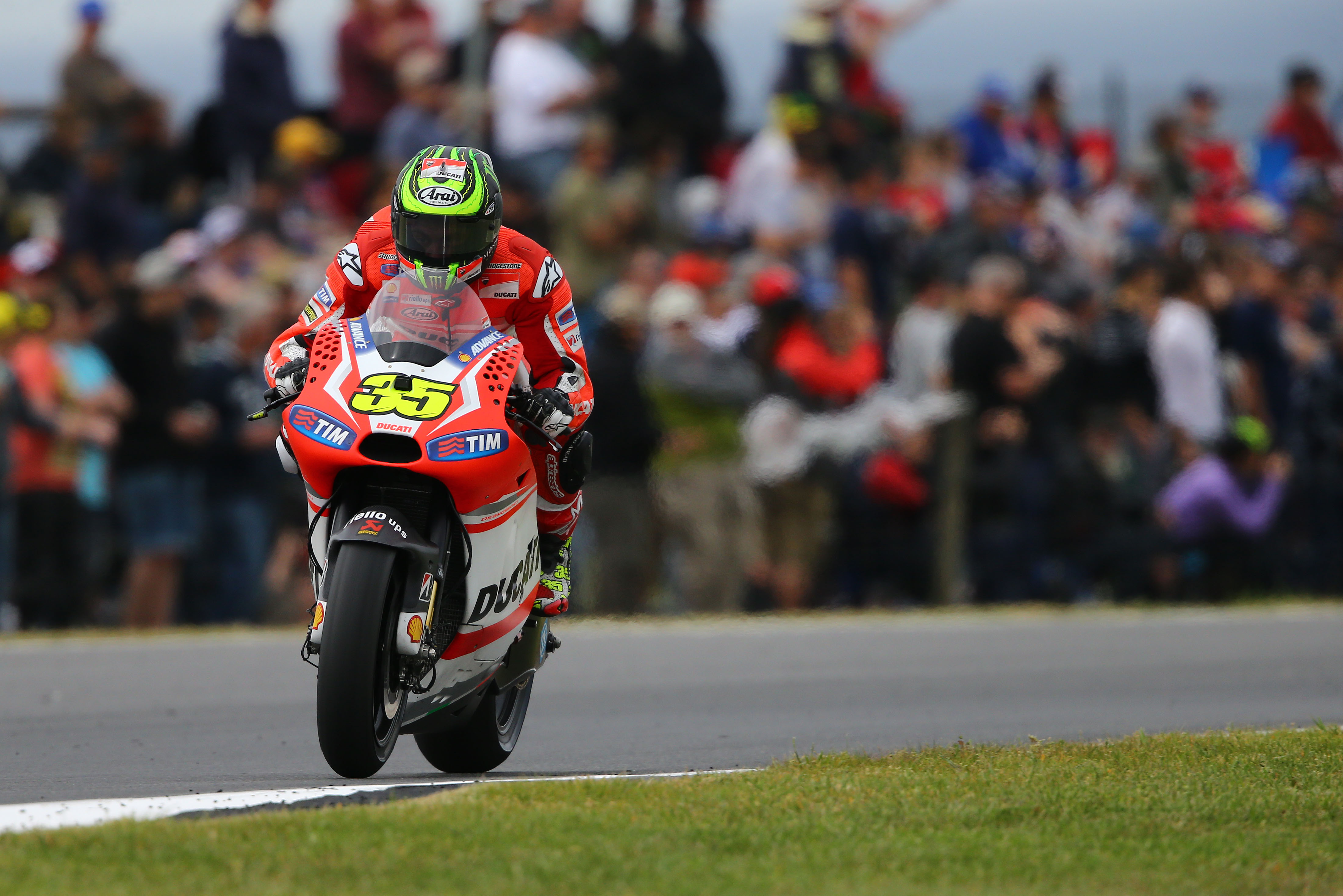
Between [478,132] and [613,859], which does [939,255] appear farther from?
[613,859]

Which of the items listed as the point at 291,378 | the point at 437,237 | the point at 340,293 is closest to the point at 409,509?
the point at 291,378

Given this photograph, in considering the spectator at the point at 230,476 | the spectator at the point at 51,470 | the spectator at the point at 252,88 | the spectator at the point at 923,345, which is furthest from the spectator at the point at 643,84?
the spectator at the point at 51,470

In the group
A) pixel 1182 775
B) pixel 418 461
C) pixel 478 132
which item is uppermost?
pixel 478 132

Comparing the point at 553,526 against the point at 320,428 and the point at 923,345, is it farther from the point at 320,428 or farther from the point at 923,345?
the point at 923,345

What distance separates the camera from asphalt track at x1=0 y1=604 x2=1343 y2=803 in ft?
23.0

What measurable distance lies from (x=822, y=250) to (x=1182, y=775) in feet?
31.1

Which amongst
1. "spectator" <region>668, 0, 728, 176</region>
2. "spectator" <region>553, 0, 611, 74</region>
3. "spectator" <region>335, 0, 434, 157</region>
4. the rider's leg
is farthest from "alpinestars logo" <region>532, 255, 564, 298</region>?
"spectator" <region>668, 0, 728, 176</region>

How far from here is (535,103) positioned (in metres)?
14.8

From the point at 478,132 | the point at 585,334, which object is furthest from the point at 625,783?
the point at 478,132

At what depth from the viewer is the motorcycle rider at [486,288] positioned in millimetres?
6113

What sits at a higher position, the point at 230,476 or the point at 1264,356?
the point at 1264,356

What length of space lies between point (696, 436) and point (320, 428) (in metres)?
6.88

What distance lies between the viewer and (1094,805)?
5457 millimetres

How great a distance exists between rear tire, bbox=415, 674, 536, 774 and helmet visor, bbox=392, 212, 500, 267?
139cm
